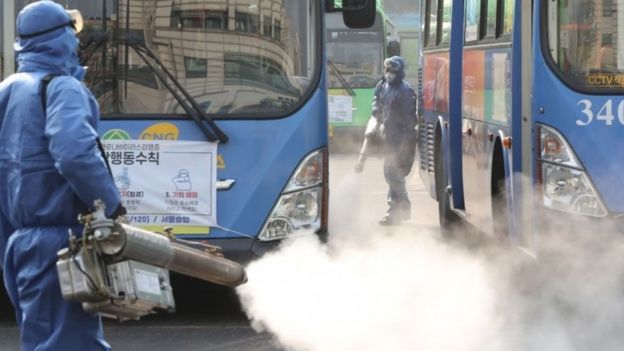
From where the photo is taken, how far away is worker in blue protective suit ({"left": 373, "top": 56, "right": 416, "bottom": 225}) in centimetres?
1432

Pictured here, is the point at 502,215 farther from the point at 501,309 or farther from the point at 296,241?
the point at 296,241

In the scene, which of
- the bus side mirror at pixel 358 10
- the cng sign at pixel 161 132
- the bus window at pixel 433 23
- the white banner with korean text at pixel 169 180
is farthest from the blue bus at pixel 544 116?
the bus window at pixel 433 23

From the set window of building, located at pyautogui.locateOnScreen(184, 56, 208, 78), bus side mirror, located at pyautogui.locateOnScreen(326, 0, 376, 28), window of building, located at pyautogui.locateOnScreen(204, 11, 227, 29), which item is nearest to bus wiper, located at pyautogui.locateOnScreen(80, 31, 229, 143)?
window of building, located at pyautogui.locateOnScreen(184, 56, 208, 78)

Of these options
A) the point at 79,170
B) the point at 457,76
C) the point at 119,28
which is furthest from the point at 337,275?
the point at 79,170

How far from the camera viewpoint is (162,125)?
8469 millimetres

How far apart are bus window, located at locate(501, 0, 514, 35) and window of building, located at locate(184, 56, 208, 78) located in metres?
2.10

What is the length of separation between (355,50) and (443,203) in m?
17.2

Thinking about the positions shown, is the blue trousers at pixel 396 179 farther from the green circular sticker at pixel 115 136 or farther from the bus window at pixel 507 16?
the green circular sticker at pixel 115 136

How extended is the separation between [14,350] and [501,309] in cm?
321

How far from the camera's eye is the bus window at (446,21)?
40.4 feet

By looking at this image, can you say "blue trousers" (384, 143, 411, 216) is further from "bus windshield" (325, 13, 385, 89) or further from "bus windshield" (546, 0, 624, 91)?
"bus windshield" (325, 13, 385, 89)

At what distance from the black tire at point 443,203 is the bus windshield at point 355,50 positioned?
16.3m

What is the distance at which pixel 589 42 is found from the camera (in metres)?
8.07

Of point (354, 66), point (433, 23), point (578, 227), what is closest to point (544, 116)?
point (578, 227)
